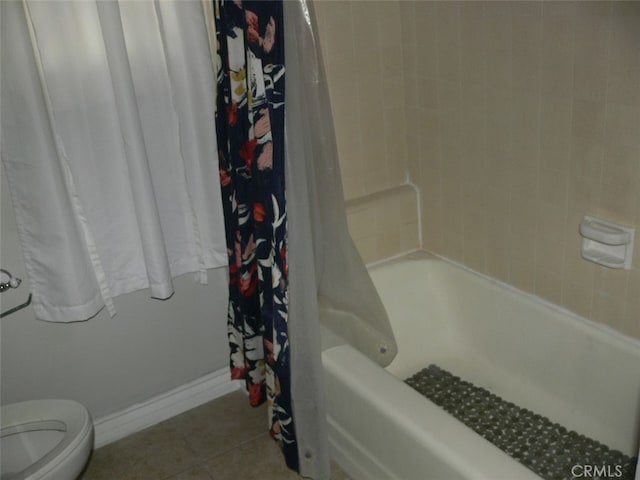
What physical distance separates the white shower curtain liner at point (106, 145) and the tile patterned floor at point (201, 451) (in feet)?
1.75

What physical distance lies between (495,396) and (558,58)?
108 cm

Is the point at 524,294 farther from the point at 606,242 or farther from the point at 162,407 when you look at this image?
the point at 162,407

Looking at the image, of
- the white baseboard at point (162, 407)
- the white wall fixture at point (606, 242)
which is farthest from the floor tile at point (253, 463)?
the white wall fixture at point (606, 242)

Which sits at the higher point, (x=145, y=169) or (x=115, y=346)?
(x=145, y=169)

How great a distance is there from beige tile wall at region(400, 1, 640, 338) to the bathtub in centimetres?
8

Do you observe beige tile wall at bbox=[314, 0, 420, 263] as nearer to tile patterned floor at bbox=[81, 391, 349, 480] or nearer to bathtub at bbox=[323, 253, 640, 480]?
bathtub at bbox=[323, 253, 640, 480]

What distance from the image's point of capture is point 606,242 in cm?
191

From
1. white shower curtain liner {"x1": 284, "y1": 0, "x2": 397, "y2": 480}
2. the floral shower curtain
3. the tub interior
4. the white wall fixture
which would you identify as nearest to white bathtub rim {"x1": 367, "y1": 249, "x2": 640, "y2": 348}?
the tub interior

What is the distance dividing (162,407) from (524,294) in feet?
4.42

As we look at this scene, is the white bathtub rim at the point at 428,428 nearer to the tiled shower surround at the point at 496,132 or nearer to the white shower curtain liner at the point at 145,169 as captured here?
the white shower curtain liner at the point at 145,169

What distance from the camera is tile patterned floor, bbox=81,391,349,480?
89.8 inches

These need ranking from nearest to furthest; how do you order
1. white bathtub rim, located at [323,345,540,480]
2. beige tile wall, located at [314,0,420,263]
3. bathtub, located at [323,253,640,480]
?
1. white bathtub rim, located at [323,345,540,480]
2. bathtub, located at [323,253,640,480]
3. beige tile wall, located at [314,0,420,263]

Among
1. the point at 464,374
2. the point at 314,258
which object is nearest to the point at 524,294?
the point at 464,374

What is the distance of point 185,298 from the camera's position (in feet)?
8.12
